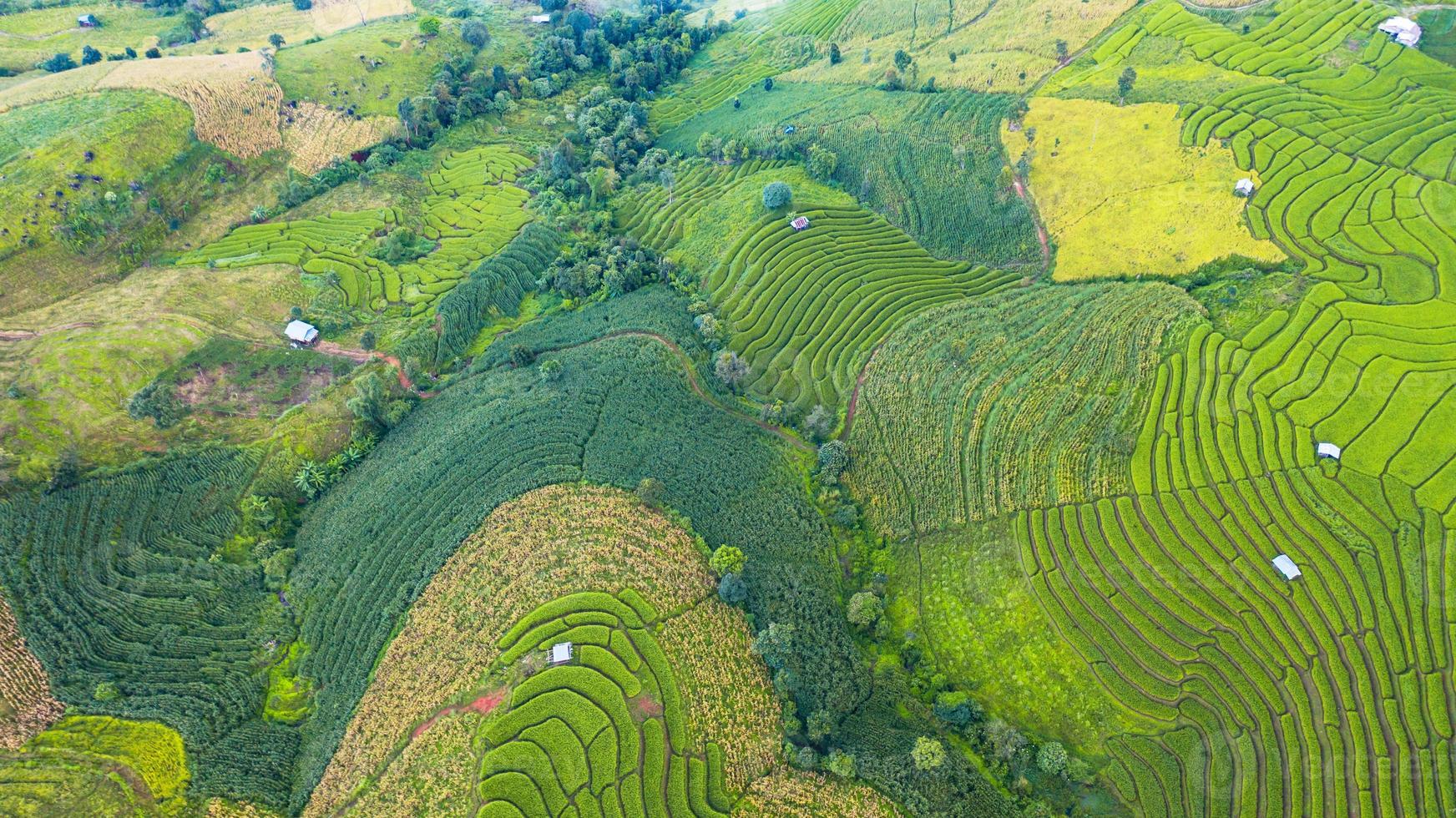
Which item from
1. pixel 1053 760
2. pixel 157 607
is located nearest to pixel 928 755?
pixel 1053 760

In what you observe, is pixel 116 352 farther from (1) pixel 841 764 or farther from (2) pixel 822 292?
(1) pixel 841 764

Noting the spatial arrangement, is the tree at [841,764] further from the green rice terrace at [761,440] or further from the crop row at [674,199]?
the crop row at [674,199]

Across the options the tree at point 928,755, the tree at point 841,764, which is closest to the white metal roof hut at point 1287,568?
the tree at point 928,755

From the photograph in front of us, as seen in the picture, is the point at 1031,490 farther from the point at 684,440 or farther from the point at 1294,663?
the point at 684,440

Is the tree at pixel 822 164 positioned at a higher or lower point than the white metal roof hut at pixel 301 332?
higher

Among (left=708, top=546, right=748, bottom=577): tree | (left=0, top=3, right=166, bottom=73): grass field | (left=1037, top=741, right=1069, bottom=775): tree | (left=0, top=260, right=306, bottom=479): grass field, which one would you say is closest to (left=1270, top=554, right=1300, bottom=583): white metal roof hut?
(left=1037, top=741, right=1069, bottom=775): tree

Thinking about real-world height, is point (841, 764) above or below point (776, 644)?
below

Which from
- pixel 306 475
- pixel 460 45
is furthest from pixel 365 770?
pixel 460 45
